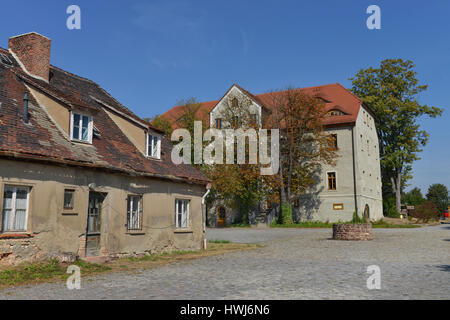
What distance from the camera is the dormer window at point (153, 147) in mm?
16719

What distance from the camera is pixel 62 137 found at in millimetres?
12617

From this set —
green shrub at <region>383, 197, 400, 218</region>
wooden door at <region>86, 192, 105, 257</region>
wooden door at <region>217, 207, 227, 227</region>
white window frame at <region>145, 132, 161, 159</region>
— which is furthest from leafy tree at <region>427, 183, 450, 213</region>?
wooden door at <region>86, 192, 105, 257</region>

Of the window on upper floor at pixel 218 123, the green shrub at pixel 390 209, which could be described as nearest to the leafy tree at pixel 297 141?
the window on upper floor at pixel 218 123

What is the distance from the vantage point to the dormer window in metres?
16.7

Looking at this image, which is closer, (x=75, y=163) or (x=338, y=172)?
(x=75, y=163)

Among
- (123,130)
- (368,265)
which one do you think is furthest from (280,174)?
(368,265)

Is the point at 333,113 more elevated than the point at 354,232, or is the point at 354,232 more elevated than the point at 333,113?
the point at 333,113

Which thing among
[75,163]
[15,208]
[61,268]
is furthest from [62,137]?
[61,268]

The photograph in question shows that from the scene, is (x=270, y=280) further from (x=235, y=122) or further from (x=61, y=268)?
(x=235, y=122)

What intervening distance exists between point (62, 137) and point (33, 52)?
4.55 meters
